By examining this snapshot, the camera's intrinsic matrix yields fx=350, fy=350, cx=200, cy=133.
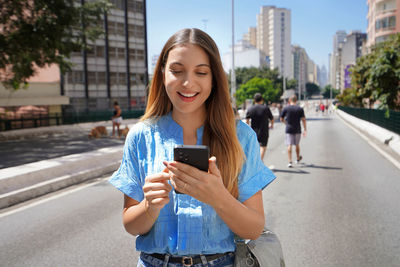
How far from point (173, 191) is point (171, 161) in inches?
6.7

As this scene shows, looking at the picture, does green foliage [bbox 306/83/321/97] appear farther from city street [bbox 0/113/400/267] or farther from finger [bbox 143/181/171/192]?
finger [bbox 143/181/171/192]

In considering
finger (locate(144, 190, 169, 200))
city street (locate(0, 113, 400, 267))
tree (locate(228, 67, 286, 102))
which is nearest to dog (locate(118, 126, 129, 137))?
city street (locate(0, 113, 400, 267))

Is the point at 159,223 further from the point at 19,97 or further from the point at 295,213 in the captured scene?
the point at 19,97

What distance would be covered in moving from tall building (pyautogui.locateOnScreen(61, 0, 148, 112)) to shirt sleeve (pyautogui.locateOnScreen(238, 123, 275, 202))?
52.5 m

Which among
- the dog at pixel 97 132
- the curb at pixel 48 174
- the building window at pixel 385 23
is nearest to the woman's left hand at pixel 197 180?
the curb at pixel 48 174

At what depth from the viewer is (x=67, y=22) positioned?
772 inches

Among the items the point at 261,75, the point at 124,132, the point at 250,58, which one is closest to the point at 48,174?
the point at 124,132

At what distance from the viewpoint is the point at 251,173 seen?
5.28 feet

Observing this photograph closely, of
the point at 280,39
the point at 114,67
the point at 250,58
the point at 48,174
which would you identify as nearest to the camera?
the point at 48,174

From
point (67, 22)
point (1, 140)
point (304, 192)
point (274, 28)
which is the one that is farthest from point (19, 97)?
point (274, 28)

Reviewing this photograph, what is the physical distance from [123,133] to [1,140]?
766 cm

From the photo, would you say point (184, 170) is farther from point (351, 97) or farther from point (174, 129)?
point (351, 97)

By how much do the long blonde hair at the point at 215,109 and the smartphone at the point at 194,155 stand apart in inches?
11.5

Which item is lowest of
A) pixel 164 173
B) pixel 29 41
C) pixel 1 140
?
pixel 1 140
